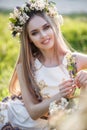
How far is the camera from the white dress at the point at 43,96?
364 centimetres

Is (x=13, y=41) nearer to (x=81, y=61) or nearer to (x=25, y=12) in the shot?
(x=25, y=12)

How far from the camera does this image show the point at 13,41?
839cm

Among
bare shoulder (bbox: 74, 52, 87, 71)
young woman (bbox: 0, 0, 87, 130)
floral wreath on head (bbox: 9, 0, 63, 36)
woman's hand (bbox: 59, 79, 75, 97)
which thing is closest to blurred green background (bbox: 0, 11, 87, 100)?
young woman (bbox: 0, 0, 87, 130)

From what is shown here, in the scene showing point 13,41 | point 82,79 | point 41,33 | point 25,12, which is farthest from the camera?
point 13,41

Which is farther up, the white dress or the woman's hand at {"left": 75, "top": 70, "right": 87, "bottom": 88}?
the woman's hand at {"left": 75, "top": 70, "right": 87, "bottom": 88}

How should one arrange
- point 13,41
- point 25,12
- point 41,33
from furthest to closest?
point 13,41 → point 25,12 → point 41,33

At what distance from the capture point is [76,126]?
178cm

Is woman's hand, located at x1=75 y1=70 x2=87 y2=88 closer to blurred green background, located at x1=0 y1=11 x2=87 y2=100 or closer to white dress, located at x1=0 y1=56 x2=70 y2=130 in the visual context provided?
white dress, located at x1=0 y1=56 x2=70 y2=130

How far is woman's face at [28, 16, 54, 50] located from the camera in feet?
11.7

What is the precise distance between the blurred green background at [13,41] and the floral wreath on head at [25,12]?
1348mm

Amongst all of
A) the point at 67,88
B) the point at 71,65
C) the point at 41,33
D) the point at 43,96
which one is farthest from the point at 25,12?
the point at 67,88

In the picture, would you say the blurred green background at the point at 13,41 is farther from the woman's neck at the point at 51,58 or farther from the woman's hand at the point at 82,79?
the woman's hand at the point at 82,79

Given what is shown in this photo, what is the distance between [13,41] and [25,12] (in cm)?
473

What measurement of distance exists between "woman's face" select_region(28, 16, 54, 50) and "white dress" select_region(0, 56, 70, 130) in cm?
18
